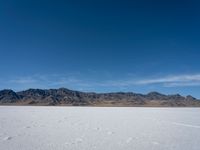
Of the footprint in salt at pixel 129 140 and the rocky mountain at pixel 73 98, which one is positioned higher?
the rocky mountain at pixel 73 98

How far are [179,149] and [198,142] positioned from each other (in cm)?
131

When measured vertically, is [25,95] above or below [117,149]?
above

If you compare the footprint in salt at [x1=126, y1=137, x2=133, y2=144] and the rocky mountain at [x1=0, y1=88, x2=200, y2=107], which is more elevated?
the rocky mountain at [x1=0, y1=88, x2=200, y2=107]

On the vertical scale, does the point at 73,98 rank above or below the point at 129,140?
above

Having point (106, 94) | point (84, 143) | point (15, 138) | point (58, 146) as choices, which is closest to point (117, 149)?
point (84, 143)

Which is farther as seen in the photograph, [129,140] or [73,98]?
[73,98]

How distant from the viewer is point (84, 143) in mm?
6742

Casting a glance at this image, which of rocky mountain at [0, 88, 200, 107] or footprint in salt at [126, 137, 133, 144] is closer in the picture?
footprint in salt at [126, 137, 133, 144]

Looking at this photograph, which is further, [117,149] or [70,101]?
[70,101]

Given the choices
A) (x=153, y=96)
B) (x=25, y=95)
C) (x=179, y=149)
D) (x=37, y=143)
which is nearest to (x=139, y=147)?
(x=179, y=149)

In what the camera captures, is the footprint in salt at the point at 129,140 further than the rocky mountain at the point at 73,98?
No

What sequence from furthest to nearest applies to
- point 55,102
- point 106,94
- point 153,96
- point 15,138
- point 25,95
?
point 153,96, point 106,94, point 25,95, point 55,102, point 15,138

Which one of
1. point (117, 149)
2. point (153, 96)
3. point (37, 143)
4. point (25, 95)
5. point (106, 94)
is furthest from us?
point (153, 96)

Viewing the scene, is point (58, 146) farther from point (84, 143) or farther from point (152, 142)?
point (152, 142)
